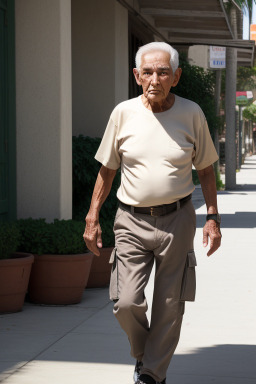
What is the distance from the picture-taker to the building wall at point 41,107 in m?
8.38

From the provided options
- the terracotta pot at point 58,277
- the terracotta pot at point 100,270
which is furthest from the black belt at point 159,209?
the terracotta pot at point 100,270

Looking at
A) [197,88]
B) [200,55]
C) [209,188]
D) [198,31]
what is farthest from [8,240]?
[200,55]

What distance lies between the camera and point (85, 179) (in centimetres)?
972

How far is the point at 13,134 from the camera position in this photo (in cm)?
839

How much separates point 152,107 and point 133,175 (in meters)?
0.37

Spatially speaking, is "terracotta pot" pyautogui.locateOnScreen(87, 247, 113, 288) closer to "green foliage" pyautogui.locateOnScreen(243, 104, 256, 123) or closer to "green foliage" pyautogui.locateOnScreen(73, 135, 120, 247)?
"green foliage" pyautogui.locateOnScreen(73, 135, 120, 247)

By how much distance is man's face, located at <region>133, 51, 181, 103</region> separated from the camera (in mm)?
4652

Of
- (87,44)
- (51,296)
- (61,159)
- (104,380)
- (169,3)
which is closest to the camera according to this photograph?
(104,380)

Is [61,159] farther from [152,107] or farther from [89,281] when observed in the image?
[152,107]

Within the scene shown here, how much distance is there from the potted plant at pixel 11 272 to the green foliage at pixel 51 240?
298 mm

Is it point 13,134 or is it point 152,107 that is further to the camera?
point 13,134

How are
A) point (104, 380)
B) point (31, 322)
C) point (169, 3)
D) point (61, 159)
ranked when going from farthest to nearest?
point (169, 3)
point (61, 159)
point (31, 322)
point (104, 380)

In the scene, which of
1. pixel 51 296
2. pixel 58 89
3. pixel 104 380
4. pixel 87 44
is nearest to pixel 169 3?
pixel 87 44

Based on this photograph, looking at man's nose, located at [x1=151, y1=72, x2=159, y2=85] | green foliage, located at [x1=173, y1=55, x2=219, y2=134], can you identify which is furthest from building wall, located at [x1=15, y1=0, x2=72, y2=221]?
green foliage, located at [x1=173, y1=55, x2=219, y2=134]
